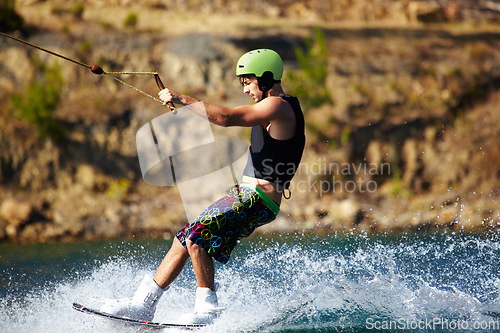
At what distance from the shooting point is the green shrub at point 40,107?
12.2m

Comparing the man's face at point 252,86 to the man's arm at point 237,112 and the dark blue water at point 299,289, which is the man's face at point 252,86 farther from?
the dark blue water at point 299,289

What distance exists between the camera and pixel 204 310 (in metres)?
4.27

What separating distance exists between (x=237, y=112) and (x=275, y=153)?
1.94 feet

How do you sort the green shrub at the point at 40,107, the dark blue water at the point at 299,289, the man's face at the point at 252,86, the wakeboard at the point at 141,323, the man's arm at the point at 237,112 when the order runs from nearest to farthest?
the man's arm at the point at 237,112 → the wakeboard at the point at 141,323 → the man's face at the point at 252,86 → the dark blue water at the point at 299,289 → the green shrub at the point at 40,107

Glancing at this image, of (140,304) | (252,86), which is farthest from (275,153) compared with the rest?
(140,304)

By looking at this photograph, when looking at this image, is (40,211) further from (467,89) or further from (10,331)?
(467,89)

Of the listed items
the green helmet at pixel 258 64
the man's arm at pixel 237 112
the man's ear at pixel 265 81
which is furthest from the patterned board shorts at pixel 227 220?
the green helmet at pixel 258 64

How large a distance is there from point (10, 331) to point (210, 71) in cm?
1007

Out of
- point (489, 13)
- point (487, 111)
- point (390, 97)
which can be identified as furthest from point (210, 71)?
point (489, 13)

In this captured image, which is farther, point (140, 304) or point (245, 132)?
point (245, 132)

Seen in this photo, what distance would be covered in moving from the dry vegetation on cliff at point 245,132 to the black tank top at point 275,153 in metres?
6.84

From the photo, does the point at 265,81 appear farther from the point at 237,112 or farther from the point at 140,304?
the point at 140,304

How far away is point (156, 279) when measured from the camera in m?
4.38

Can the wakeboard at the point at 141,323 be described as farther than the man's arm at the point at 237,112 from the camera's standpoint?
Yes
